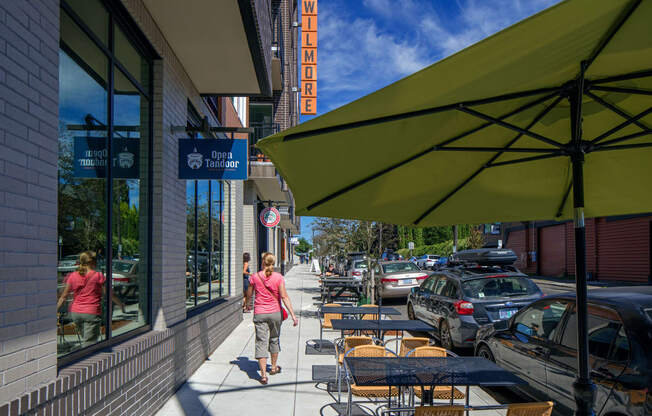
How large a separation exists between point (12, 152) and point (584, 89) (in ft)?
11.2

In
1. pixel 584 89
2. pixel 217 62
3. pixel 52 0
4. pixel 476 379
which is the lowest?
pixel 476 379

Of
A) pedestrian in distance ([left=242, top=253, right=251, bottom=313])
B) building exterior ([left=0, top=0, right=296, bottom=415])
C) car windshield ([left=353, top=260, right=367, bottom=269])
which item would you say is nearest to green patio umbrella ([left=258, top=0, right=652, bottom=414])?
building exterior ([left=0, top=0, right=296, bottom=415])

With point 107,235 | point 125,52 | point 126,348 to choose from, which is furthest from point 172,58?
point 126,348

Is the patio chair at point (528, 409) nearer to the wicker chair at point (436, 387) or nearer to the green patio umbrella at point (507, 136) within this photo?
the green patio umbrella at point (507, 136)

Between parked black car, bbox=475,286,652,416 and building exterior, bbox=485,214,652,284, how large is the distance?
2741cm

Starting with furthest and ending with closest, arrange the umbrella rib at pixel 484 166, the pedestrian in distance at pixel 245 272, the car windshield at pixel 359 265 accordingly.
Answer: the car windshield at pixel 359 265 → the pedestrian in distance at pixel 245 272 → the umbrella rib at pixel 484 166

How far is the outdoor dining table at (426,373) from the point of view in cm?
390

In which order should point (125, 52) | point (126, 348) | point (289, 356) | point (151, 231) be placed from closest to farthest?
point (126, 348) → point (125, 52) → point (151, 231) → point (289, 356)

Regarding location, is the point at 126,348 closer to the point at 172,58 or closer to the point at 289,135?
the point at 289,135

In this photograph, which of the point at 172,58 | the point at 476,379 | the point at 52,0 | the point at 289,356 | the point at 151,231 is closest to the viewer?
the point at 52,0

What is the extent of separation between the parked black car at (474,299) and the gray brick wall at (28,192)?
691cm

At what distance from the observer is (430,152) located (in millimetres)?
3596

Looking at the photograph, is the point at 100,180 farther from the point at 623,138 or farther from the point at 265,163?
the point at 265,163

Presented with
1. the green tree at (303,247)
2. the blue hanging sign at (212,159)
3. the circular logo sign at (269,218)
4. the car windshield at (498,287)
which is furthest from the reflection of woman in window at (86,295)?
the green tree at (303,247)
